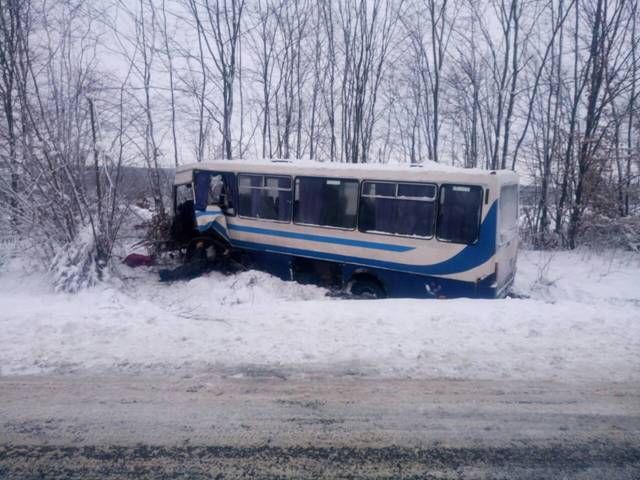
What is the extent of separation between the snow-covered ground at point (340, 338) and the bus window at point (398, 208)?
200cm

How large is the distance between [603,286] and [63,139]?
13.7m

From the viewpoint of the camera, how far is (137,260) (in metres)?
11.2

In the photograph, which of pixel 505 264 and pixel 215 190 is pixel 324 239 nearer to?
pixel 215 190

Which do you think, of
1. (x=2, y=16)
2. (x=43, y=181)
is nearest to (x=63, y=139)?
(x=43, y=181)

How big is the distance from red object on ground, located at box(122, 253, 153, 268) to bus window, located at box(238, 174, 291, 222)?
10.4 ft

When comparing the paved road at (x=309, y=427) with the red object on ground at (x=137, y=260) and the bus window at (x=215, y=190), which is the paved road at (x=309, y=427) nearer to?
the bus window at (x=215, y=190)

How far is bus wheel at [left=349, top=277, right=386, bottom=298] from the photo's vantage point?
876cm

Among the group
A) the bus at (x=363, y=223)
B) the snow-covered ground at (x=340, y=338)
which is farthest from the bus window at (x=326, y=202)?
the snow-covered ground at (x=340, y=338)

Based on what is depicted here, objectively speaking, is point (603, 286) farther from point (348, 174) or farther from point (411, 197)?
point (348, 174)

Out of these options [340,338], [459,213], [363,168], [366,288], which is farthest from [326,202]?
[340,338]

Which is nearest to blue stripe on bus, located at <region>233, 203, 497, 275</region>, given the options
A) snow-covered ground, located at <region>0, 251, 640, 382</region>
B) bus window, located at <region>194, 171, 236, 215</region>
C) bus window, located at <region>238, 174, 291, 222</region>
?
snow-covered ground, located at <region>0, 251, 640, 382</region>

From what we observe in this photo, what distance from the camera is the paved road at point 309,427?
289cm

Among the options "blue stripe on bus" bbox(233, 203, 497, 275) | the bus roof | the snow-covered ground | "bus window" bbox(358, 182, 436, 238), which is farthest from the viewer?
"bus window" bbox(358, 182, 436, 238)

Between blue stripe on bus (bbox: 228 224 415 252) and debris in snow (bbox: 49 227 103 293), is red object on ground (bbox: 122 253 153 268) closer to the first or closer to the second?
debris in snow (bbox: 49 227 103 293)
